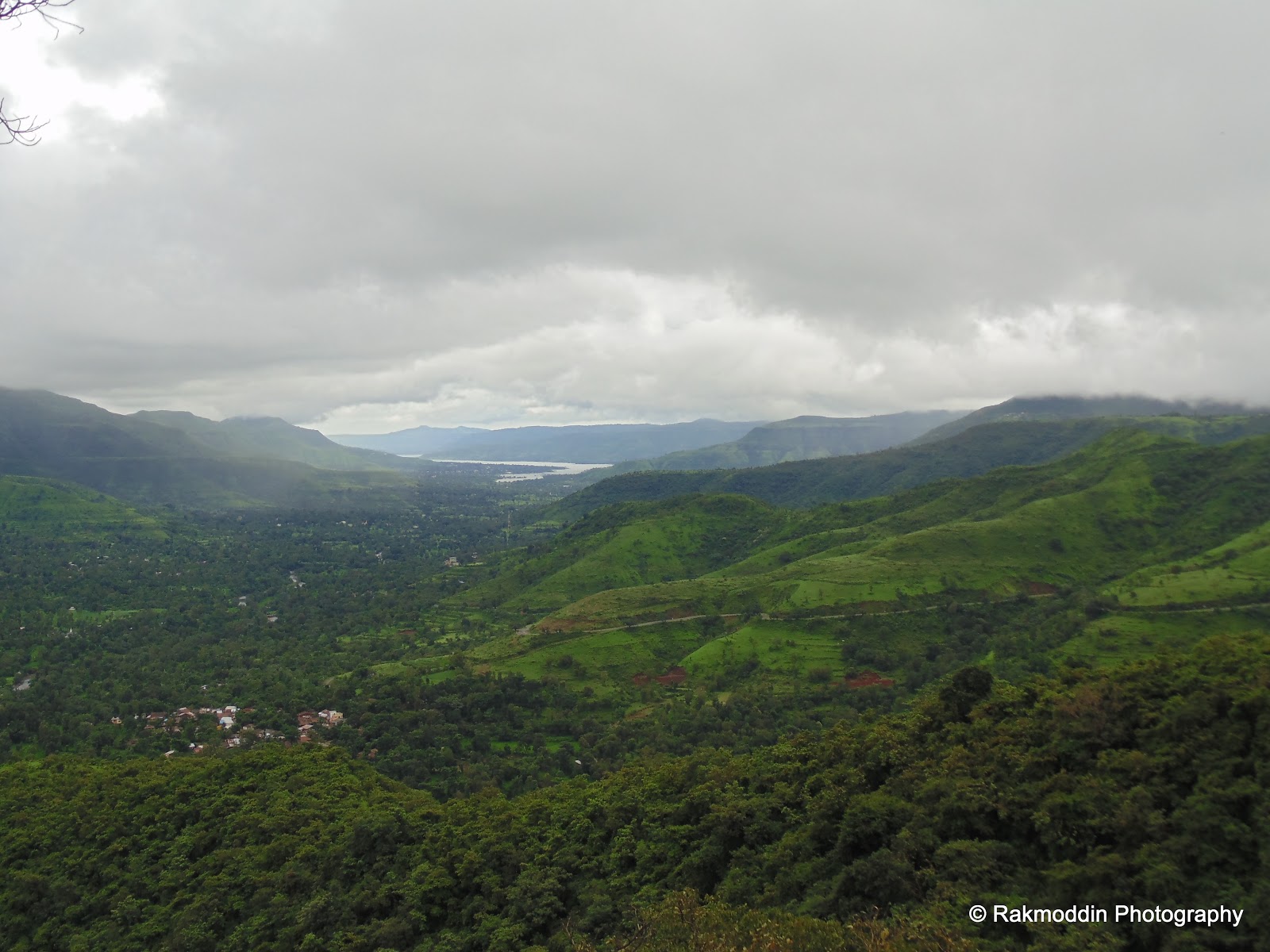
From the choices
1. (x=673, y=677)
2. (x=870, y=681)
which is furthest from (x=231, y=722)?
(x=870, y=681)

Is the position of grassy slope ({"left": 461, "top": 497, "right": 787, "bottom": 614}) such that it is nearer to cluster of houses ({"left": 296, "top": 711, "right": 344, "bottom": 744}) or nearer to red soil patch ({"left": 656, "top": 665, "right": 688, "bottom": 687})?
red soil patch ({"left": 656, "top": 665, "right": 688, "bottom": 687})

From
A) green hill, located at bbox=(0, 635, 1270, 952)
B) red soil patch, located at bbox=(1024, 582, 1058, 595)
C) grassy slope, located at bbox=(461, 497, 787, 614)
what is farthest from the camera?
grassy slope, located at bbox=(461, 497, 787, 614)

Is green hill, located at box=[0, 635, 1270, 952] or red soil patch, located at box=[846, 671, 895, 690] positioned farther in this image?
red soil patch, located at box=[846, 671, 895, 690]

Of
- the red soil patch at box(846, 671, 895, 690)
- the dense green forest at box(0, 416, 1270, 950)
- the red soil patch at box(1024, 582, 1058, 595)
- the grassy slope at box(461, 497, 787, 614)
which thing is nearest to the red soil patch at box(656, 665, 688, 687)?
the dense green forest at box(0, 416, 1270, 950)

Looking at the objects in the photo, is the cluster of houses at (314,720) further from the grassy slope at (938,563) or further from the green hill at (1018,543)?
the green hill at (1018,543)

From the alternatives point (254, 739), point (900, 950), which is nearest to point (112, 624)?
point (254, 739)

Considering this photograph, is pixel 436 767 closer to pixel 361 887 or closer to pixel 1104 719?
pixel 361 887

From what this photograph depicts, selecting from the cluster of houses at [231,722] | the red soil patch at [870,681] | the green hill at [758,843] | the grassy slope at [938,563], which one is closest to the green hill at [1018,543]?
the grassy slope at [938,563]
